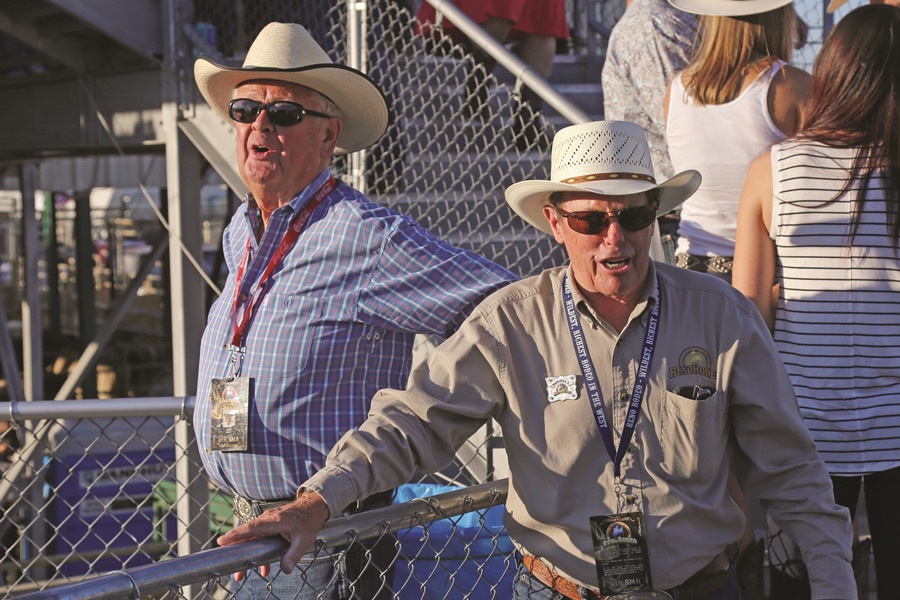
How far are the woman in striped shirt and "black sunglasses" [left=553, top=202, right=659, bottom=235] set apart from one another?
0.57m

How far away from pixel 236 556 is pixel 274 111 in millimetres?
1555

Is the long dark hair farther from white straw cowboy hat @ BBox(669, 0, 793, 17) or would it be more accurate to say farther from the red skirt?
the red skirt

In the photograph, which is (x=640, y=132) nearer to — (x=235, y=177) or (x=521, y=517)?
(x=521, y=517)

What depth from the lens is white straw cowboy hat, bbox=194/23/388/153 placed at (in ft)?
10.3

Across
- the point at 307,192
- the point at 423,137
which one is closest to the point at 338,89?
the point at 307,192

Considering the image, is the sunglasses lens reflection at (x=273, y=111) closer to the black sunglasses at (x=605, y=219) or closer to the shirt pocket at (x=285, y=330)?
the shirt pocket at (x=285, y=330)

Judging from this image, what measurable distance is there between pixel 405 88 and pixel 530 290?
154 inches

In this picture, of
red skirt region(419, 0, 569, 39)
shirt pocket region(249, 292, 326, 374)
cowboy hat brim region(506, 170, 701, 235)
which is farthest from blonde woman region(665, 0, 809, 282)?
red skirt region(419, 0, 569, 39)

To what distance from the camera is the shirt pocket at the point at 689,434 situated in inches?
Result: 89.7

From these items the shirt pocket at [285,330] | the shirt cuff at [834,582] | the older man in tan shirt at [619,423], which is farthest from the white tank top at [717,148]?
the shirt cuff at [834,582]

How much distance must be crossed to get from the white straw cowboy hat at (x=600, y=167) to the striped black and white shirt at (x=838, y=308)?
1.14 ft

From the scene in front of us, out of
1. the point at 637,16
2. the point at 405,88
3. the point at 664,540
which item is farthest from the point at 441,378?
the point at 405,88

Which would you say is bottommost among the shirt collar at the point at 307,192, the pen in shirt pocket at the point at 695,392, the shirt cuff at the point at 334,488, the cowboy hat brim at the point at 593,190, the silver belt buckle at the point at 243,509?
the silver belt buckle at the point at 243,509

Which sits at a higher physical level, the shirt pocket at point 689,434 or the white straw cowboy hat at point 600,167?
the white straw cowboy hat at point 600,167
